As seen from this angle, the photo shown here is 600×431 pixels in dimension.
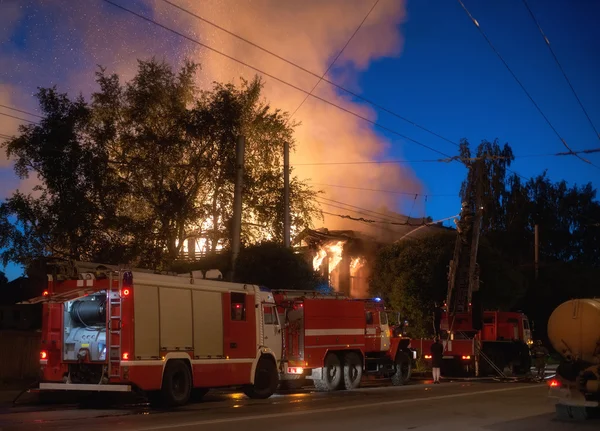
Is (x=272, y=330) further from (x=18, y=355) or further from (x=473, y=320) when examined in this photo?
(x=473, y=320)

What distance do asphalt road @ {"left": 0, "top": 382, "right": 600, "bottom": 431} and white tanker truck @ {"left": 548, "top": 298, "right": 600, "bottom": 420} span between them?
1.43ft

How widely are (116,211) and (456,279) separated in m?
14.0

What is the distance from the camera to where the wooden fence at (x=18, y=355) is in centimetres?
2147

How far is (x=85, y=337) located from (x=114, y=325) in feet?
3.54

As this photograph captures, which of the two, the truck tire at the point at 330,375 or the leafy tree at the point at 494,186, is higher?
the leafy tree at the point at 494,186

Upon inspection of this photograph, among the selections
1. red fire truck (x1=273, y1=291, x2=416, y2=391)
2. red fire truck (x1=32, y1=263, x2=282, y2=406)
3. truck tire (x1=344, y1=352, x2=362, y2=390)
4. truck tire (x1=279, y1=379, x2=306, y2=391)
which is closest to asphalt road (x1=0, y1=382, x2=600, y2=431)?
red fire truck (x1=32, y1=263, x2=282, y2=406)

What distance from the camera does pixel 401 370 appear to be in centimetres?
2484

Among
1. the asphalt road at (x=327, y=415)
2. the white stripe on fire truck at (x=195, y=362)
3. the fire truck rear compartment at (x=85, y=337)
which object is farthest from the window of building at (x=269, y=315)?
the fire truck rear compartment at (x=85, y=337)

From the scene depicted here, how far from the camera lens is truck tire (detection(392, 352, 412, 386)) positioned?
24.7 metres

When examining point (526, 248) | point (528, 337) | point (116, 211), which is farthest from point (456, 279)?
point (526, 248)

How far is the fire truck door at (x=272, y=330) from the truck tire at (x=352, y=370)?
3.25 meters

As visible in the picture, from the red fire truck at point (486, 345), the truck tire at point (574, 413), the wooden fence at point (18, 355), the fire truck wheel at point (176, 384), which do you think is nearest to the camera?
the truck tire at point (574, 413)

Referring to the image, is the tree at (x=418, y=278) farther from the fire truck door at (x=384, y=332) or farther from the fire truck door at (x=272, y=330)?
the fire truck door at (x=272, y=330)

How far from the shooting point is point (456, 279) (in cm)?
3084
